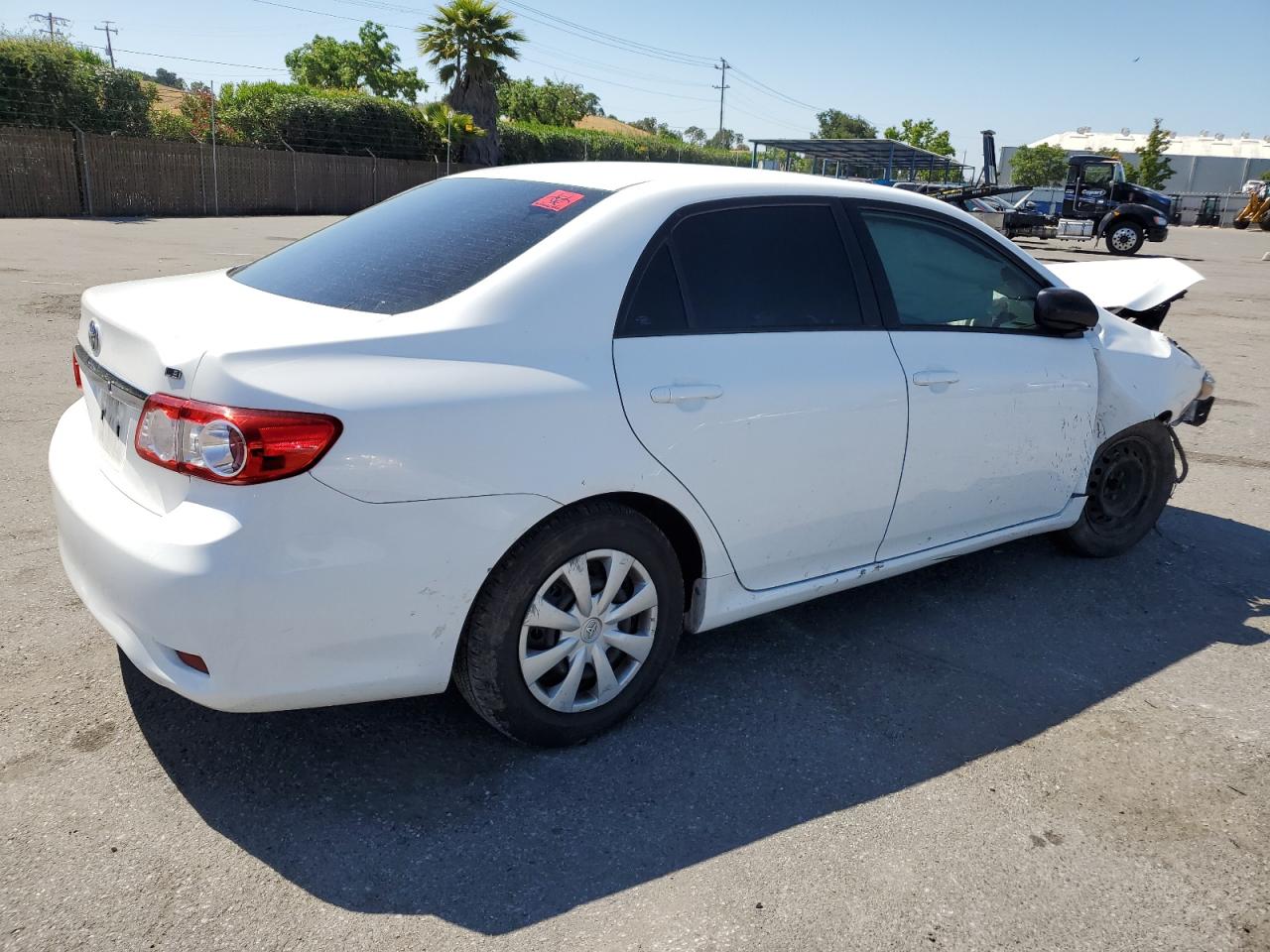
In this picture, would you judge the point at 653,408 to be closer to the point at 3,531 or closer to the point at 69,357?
the point at 3,531

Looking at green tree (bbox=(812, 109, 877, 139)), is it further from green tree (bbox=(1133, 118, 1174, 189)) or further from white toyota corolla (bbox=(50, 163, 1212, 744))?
white toyota corolla (bbox=(50, 163, 1212, 744))

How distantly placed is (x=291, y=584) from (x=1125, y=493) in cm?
403

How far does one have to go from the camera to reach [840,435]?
3.33 meters

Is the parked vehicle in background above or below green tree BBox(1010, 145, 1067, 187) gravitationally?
below

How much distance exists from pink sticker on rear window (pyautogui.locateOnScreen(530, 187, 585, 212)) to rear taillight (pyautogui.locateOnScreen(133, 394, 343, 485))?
112cm

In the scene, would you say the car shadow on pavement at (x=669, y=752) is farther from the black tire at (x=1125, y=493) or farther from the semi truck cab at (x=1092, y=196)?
the semi truck cab at (x=1092, y=196)

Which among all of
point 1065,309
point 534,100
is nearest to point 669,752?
point 1065,309

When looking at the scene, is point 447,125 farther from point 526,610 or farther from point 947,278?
point 526,610

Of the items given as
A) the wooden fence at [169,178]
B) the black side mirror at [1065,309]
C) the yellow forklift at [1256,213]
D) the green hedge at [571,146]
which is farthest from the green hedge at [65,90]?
the yellow forklift at [1256,213]

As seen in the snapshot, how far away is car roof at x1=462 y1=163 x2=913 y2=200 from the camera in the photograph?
10.6 feet

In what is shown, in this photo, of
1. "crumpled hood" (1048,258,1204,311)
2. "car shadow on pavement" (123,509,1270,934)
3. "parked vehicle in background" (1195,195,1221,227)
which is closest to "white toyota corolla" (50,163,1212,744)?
"car shadow on pavement" (123,509,1270,934)

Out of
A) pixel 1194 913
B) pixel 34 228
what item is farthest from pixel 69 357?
pixel 34 228

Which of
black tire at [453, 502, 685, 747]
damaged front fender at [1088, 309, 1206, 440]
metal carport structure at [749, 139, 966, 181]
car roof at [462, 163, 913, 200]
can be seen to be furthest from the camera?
metal carport structure at [749, 139, 966, 181]

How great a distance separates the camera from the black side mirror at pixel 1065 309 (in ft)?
13.1
